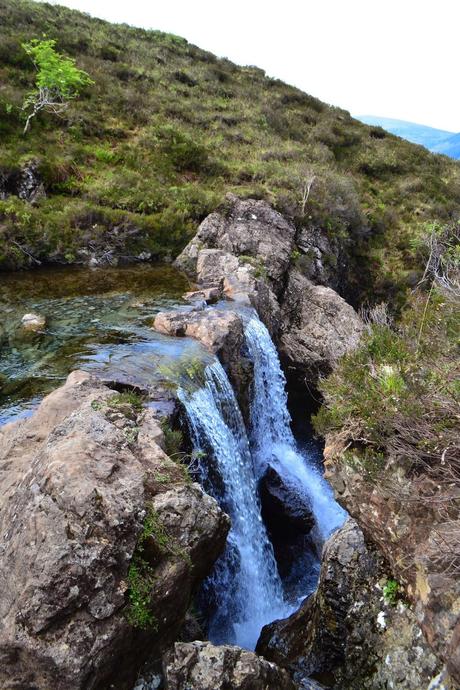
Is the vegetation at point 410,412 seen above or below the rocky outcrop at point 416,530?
above

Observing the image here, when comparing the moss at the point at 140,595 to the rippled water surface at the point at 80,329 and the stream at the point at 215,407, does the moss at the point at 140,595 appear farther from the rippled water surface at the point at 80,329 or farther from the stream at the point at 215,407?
the rippled water surface at the point at 80,329

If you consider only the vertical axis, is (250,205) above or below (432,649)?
above

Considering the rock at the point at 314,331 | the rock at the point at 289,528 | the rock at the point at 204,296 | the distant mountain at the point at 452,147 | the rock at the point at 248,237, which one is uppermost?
the distant mountain at the point at 452,147

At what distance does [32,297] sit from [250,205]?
30.2ft

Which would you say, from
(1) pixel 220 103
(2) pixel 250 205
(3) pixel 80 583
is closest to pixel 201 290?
(2) pixel 250 205

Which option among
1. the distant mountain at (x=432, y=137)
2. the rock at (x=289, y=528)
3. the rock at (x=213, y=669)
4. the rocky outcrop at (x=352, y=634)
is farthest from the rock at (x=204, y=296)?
the distant mountain at (x=432, y=137)

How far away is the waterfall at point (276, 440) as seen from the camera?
11.1 metres

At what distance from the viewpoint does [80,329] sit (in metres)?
10.5

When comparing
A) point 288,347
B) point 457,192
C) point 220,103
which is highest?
point 220,103

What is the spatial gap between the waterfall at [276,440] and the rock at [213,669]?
6046mm

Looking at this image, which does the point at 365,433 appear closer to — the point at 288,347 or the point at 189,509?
the point at 189,509

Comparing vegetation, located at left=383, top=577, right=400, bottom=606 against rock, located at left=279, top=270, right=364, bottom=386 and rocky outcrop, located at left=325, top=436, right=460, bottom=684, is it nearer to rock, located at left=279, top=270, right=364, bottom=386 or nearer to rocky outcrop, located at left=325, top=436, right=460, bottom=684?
rocky outcrop, located at left=325, top=436, right=460, bottom=684

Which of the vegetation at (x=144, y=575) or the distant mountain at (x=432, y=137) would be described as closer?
the vegetation at (x=144, y=575)

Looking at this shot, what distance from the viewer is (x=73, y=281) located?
13602mm
